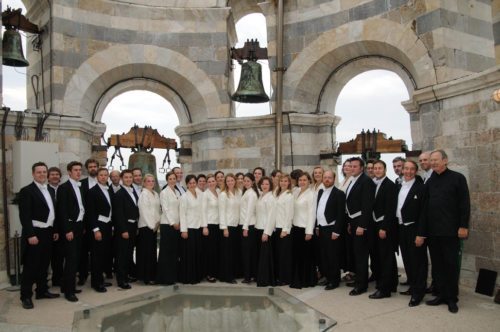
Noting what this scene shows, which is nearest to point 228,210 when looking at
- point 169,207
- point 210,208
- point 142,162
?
point 210,208

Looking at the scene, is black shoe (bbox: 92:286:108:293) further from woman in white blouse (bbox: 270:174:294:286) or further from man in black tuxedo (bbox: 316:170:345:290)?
man in black tuxedo (bbox: 316:170:345:290)

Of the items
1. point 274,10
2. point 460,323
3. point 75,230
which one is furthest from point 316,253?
point 274,10

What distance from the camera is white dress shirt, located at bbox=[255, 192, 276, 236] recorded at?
5883 mm

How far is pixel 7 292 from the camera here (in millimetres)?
5699

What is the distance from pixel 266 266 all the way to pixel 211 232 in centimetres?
90

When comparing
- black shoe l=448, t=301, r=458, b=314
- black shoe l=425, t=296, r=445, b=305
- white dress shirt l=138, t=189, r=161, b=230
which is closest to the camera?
black shoe l=448, t=301, r=458, b=314

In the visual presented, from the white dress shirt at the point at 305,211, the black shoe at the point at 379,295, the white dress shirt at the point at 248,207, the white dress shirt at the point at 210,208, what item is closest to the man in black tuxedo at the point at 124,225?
the white dress shirt at the point at 210,208

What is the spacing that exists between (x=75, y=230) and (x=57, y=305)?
0.88 metres

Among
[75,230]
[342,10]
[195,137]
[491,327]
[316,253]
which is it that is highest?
[342,10]

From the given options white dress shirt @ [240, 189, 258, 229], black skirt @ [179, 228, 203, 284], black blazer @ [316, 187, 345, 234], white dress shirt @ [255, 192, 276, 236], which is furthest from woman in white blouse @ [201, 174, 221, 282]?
black blazer @ [316, 187, 345, 234]

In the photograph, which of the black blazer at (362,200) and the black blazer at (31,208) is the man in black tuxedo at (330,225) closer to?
the black blazer at (362,200)

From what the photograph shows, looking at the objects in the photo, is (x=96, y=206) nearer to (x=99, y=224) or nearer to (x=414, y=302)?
(x=99, y=224)

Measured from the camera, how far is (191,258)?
240 inches

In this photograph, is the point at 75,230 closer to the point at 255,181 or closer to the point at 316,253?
the point at 255,181
